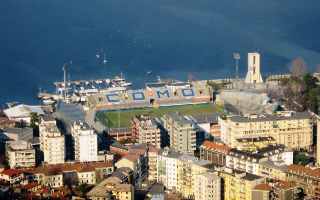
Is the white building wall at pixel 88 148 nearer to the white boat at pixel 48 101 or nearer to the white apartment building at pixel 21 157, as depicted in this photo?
the white apartment building at pixel 21 157

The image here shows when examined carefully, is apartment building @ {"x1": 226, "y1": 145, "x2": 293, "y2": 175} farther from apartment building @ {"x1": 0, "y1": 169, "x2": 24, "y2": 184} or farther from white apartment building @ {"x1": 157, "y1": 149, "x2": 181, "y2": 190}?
apartment building @ {"x1": 0, "y1": 169, "x2": 24, "y2": 184}

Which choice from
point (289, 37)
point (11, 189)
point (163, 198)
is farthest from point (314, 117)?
point (289, 37)

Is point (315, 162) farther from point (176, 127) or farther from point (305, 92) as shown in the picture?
point (305, 92)

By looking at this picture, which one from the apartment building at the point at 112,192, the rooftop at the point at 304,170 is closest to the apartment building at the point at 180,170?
the apartment building at the point at 112,192

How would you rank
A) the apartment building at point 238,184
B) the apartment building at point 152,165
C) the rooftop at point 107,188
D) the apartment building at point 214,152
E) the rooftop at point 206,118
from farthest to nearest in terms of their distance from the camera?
1. the rooftop at point 206,118
2. the apartment building at point 214,152
3. the apartment building at point 152,165
4. the apartment building at point 238,184
5. the rooftop at point 107,188

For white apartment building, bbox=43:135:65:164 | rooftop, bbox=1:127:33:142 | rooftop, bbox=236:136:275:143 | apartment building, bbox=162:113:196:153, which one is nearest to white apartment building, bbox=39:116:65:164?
white apartment building, bbox=43:135:65:164
